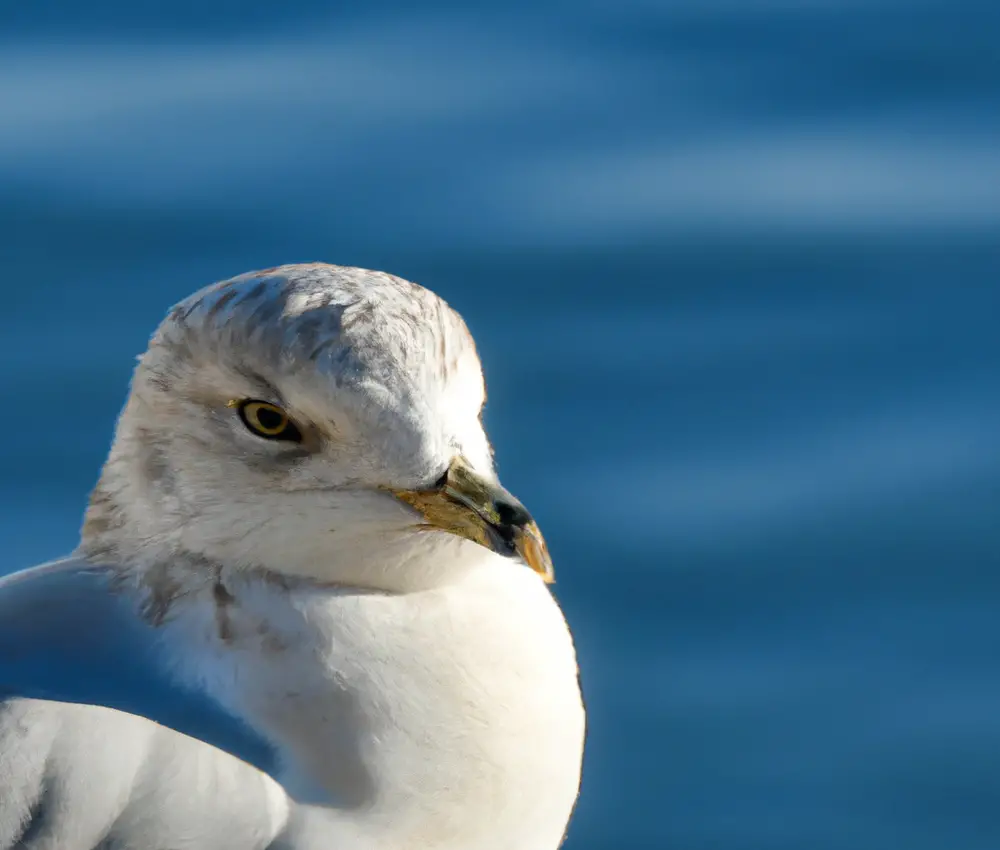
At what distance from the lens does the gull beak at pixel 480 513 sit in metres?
3.08

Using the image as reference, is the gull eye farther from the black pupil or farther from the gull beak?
the gull beak

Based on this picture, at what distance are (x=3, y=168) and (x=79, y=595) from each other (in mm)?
2589

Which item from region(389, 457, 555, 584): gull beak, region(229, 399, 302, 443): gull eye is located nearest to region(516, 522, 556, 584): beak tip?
region(389, 457, 555, 584): gull beak

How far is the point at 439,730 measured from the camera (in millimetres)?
3398

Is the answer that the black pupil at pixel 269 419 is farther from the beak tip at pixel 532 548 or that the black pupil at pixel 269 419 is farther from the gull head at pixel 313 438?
the beak tip at pixel 532 548

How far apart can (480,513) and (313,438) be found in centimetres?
27

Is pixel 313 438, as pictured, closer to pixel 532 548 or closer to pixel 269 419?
pixel 269 419

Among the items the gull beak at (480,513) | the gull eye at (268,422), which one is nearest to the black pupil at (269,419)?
the gull eye at (268,422)

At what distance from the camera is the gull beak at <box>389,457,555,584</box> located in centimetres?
308

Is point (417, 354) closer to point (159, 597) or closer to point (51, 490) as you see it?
point (159, 597)

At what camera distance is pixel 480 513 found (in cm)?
309

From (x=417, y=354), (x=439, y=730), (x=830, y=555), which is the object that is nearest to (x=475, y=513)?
(x=417, y=354)

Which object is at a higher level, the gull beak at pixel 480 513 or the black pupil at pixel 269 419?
the black pupil at pixel 269 419

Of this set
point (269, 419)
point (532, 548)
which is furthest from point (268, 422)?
point (532, 548)
